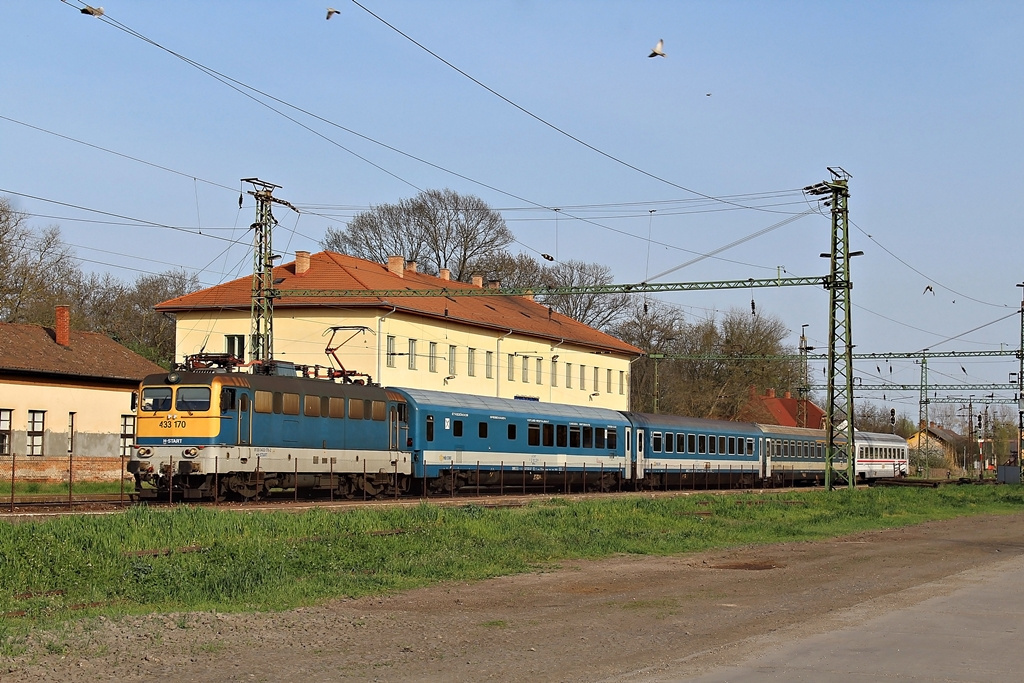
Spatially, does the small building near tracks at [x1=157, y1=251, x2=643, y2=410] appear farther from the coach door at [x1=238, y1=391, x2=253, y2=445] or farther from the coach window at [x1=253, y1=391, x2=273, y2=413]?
the coach door at [x1=238, y1=391, x2=253, y2=445]

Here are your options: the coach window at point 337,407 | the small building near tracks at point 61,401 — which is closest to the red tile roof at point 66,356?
the small building near tracks at point 61,401

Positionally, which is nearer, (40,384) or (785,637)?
(785,637)

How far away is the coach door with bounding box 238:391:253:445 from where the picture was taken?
93.6ft

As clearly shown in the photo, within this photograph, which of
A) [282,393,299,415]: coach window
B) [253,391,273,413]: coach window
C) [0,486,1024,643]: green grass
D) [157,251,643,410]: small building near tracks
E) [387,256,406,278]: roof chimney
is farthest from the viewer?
[387,256,406,278]: roof chimney

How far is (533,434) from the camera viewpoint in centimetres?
4131

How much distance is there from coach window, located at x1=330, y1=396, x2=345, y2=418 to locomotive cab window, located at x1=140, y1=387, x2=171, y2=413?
181 inches

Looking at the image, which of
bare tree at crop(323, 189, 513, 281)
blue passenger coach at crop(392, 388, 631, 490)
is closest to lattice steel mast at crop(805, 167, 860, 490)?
blue passenger coach at crop(392, 388, 631, 490)

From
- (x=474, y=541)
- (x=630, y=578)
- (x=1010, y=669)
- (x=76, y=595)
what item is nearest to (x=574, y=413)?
(x=474, y=541)

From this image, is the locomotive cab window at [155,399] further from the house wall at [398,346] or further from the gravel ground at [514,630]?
the house wall at [398,346]

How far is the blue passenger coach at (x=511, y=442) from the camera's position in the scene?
118ft

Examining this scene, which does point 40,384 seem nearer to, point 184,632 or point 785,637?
point 184,632

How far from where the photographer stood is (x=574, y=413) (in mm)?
44031

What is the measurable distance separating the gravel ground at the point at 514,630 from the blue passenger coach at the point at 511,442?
17413 millimetres

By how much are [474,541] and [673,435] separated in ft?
99.7
